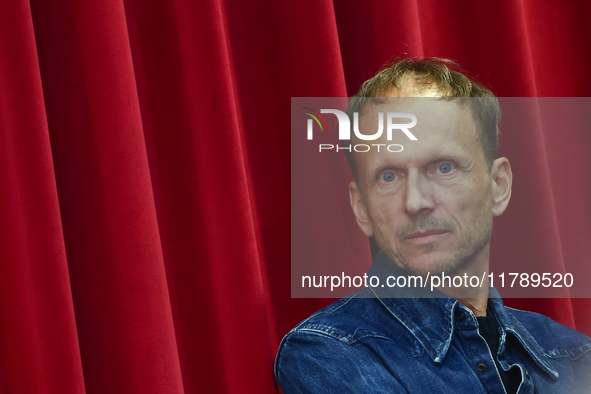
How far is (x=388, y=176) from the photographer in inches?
32.1

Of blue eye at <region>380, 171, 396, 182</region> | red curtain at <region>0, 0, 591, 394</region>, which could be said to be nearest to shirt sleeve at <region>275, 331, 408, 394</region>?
red curtain at <region>0, 0, 591, 394</region>

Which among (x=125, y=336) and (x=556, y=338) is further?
(x=556, y=338)

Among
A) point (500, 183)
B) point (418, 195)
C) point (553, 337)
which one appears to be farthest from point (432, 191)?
point (553, 337)

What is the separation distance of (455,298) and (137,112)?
0.58 meters

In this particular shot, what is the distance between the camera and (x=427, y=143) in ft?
2.65

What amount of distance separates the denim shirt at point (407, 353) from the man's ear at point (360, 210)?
5 cm

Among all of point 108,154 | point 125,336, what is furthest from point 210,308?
point 108,154

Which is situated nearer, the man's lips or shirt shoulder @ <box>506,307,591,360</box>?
the man's lips

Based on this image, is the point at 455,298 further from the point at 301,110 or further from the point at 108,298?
the point at 108,298

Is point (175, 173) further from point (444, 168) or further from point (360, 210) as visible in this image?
point (444, 168)

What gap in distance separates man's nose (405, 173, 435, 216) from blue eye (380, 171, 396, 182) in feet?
0.08

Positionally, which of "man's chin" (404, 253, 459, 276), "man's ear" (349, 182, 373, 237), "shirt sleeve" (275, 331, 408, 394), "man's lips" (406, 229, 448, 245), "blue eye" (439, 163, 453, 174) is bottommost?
"shirt sleeve" (275, 331, 408, 394)

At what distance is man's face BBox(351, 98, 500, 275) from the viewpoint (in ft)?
2.63

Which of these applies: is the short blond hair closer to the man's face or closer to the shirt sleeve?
the man's face
